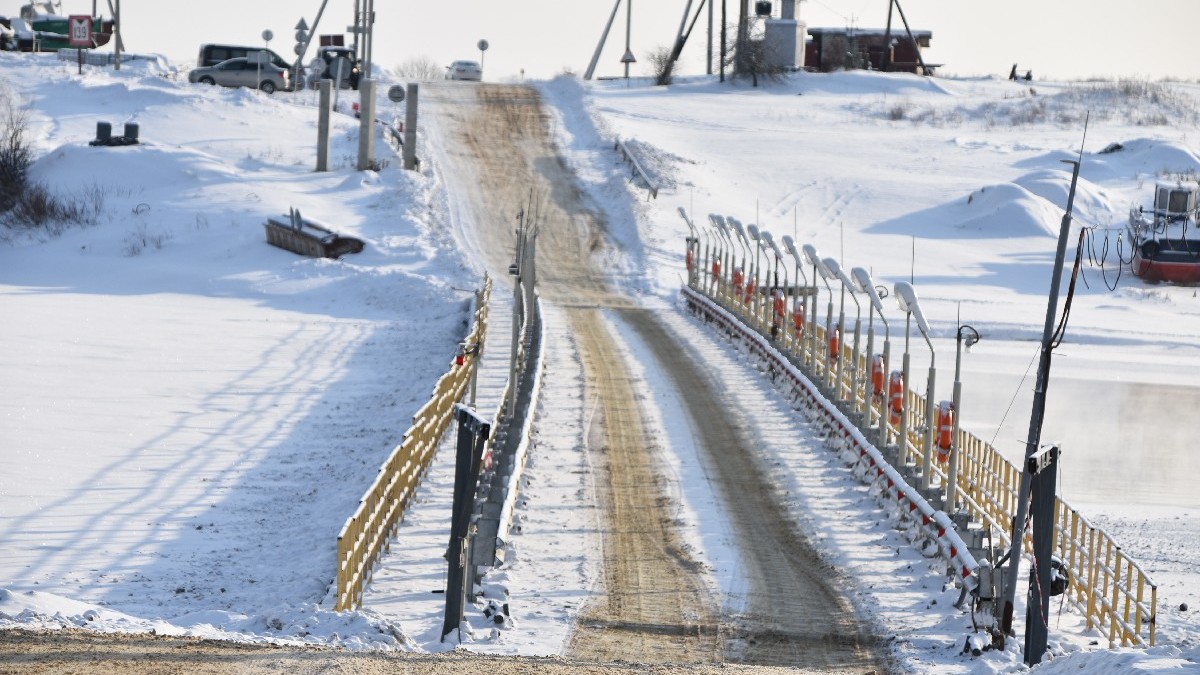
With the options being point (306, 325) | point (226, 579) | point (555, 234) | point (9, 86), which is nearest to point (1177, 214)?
point (555, 234)

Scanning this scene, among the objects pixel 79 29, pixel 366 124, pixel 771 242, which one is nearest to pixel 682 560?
pixel 771 242

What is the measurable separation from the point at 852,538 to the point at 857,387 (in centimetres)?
564

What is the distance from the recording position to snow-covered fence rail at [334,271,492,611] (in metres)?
12.5

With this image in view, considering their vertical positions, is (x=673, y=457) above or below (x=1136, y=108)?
below

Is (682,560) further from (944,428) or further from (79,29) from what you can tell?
(79,29)

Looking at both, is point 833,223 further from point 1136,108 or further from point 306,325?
point 1136,108

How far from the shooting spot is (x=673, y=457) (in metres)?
19.5

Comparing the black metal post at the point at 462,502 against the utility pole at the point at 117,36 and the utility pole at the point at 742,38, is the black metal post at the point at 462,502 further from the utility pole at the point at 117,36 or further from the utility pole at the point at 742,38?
the utility pole at the point at 742,38

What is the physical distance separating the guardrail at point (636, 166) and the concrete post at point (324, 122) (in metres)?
9.90

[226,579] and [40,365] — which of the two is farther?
[40,365]

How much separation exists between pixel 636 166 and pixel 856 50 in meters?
34.6

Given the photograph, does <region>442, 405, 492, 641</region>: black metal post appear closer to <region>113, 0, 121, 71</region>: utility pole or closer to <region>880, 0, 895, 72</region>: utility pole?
<region>113, 0, 121, 71</region>: utility pole

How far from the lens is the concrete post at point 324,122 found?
1633 inches

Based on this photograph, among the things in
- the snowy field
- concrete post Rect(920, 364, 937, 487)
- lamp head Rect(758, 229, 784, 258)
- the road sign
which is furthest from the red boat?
the road sign
